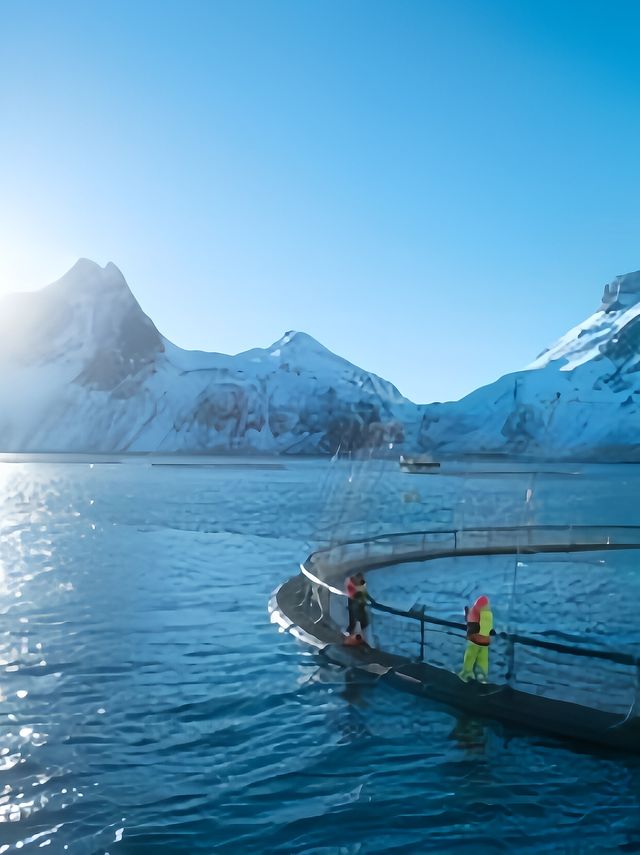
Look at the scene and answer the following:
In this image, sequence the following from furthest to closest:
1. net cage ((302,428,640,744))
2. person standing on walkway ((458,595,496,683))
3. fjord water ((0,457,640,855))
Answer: net cage ((302,428,640,744)) → person standing on walkway ((458,595,496,683)) → fjord water ((0,457,640,855))

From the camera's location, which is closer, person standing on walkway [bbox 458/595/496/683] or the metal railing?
person standing on walkway [bbox 458/595/496/683]

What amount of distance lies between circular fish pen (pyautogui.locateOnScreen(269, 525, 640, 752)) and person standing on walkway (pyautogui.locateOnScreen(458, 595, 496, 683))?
0.25 m

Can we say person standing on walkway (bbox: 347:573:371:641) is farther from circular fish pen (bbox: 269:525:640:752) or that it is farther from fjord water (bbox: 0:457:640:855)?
fjord water (bbox: 0:457:640:855)

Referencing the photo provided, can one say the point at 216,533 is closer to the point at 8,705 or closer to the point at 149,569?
the point at 149,569

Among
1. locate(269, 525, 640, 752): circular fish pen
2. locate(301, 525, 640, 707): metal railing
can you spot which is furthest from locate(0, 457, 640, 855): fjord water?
locate(301, 525, 640, 707): metal railing

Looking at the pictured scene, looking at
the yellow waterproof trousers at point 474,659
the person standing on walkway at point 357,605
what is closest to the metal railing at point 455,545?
the person standing on walkway at point 357,605

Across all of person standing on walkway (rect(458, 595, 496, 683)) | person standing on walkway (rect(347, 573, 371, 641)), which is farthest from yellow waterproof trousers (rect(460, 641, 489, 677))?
person standing on walkway (rect(347, 573, 371, 641))

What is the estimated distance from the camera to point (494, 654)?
64.6 ft

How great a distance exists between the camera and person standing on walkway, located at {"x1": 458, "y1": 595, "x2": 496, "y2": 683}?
51.4 feet

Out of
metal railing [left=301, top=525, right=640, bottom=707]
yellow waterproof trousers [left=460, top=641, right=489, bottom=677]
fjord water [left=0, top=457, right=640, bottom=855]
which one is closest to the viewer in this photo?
fjord water [left=0, top=457, right=640, bottom=855]

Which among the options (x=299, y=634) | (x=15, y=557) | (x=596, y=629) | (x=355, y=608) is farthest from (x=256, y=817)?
(x=15, y=557)

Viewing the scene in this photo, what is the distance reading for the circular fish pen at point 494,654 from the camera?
13828mm

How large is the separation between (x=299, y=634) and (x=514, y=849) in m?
11.4

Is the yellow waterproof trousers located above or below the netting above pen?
above
